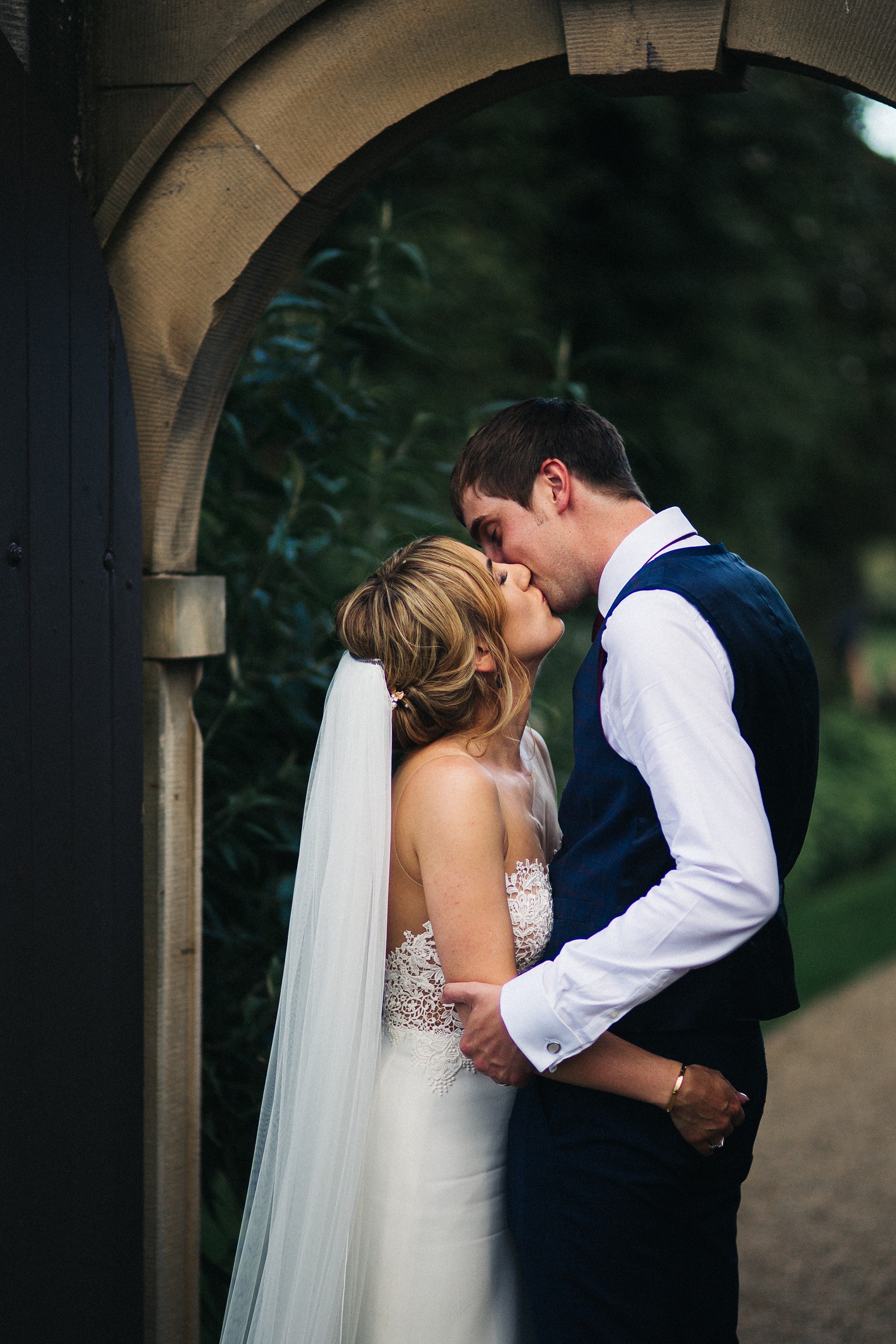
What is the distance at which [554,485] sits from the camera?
208cm

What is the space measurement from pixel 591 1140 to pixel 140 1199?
888mm

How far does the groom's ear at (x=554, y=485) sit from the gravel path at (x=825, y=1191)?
113 inches

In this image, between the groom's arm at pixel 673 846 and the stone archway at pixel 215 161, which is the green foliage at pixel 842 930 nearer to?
the stone archway at pixel 215 161

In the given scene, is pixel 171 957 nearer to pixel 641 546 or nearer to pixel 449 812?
pixel 449 812

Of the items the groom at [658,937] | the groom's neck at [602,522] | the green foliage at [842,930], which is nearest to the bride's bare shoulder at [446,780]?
the groom at [658,937]

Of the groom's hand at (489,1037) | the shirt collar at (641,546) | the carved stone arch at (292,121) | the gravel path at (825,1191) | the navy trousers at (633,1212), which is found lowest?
the gravel path at (825,1191)

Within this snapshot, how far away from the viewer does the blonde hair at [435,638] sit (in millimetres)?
2027

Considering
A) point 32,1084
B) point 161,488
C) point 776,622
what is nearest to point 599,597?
point 776,622

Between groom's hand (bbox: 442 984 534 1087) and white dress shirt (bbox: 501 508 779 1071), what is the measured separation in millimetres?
30

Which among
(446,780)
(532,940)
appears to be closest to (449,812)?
(446,780)

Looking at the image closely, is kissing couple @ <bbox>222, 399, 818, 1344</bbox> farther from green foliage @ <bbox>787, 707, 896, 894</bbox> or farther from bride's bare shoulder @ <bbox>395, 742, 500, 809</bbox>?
green foliage @ <bbox>787, 707, 896, 894</bbox>

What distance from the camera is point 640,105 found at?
23.5 ft

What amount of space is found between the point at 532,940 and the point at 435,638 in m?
0.54

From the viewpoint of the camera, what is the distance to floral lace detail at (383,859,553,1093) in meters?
2.02
